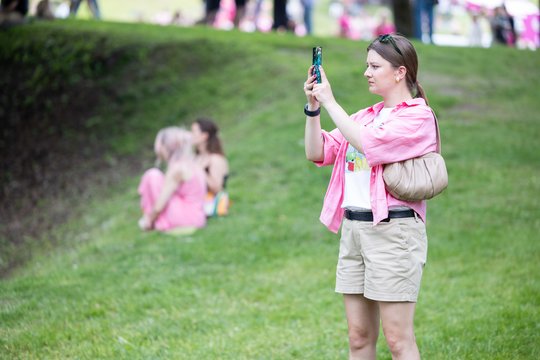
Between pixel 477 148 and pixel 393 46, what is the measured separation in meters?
7.23

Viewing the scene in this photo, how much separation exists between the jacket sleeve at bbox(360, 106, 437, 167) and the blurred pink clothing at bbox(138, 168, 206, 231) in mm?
4997

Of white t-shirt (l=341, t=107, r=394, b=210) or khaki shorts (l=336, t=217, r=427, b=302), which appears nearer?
khaki shorts (l=336, t=217, r=427, b=302)

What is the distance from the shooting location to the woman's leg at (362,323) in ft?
12.4

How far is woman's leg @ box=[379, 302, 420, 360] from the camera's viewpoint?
3.62 m

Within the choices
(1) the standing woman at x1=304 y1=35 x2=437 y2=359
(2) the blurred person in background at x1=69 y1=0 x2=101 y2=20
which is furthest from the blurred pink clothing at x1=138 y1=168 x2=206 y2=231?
(2) the blurred person in background at x1=69 y1=0 x2=101 y2=20

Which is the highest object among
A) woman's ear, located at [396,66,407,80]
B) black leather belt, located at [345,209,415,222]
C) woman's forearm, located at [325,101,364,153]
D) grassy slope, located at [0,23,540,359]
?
woman's ear, located at [396,66,407,80]

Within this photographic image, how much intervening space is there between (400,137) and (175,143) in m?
5.06

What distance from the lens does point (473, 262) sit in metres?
6.88

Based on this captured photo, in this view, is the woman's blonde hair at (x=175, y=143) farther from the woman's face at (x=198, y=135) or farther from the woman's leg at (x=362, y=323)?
the woman's leg at (x=362, y=323)

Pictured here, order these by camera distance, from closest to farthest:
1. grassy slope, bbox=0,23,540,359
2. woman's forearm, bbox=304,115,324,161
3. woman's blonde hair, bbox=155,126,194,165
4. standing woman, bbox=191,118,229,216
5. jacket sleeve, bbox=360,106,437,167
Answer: jacket sleeve, bbox=360,106,437,167
woman's forearm, bbox=304,115,324,161
grassy slope, bbox=0,23,540,359
woman's blonde hair, bbox=155,126,194,165
standing woman, bbox=191,118,229,216

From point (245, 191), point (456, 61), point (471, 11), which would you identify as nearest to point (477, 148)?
point (245, 191)

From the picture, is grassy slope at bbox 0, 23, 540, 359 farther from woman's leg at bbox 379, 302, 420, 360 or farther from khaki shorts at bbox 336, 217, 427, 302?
khaki shorts at bbox 336, 217, 427, 302

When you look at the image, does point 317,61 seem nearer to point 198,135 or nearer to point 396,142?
point 396,142

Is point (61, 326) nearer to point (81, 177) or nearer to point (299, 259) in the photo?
point (299, 259)
